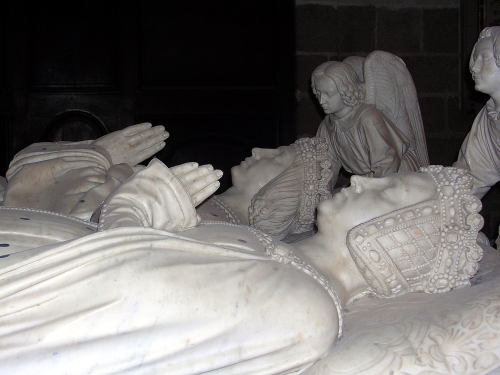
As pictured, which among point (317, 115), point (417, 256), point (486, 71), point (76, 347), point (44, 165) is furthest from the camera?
point (317, 115)

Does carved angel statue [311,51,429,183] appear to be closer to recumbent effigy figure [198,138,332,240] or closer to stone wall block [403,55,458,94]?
recumbent effigy figure [198,138,332,240]

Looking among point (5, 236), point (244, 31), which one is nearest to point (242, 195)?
point (5, 236)

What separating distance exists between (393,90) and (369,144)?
0.90ft

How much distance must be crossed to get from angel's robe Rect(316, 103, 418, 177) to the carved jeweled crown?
13 centimetres

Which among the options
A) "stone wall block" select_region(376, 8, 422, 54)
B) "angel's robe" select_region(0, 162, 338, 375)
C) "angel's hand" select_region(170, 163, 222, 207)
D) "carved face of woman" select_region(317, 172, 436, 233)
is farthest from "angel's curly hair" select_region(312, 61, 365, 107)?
"stone wall block" select_region(376, 8, 422, 54)

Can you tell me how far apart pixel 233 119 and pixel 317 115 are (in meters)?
0.57

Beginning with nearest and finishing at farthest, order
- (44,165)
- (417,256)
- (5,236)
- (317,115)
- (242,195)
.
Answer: (5,236), (417,256), (44,165), (242,195), (317,115)

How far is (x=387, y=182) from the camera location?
1924 mm

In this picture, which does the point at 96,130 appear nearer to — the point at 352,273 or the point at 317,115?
the point at 317,115

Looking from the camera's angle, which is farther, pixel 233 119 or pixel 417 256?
pixel 233 119

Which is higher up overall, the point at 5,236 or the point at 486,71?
the point at 486,71

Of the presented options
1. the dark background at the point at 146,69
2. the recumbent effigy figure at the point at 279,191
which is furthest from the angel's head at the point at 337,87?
the dark background at the point at 146,69

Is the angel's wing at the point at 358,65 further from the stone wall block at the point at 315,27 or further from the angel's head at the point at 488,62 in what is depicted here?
the stone wall block at the point at 315,27

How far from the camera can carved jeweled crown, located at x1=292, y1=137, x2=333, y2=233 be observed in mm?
2699
